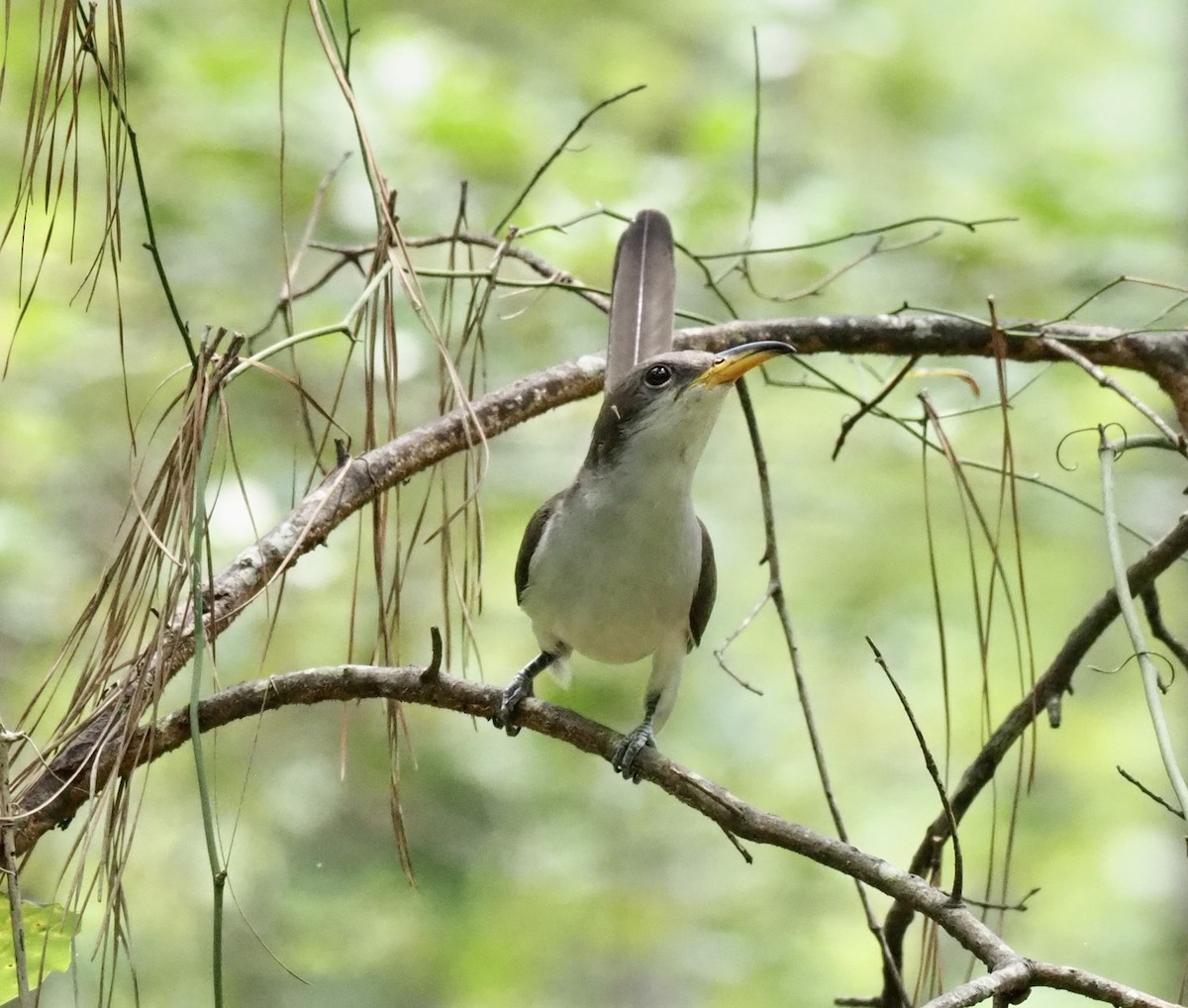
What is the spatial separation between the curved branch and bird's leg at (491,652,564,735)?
0.04 metres

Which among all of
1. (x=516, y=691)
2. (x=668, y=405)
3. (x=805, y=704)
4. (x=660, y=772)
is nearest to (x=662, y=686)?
(x=516, y=691)

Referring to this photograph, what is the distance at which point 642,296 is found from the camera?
13.2 feet

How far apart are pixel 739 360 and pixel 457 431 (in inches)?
30.9

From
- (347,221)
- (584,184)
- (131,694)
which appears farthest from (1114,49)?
(131,694)

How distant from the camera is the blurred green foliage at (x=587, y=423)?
5398 mm

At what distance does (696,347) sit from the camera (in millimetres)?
3736

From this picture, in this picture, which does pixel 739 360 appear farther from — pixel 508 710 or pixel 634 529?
pixel 508 710

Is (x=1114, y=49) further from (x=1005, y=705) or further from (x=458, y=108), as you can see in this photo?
(x=458, y=108)

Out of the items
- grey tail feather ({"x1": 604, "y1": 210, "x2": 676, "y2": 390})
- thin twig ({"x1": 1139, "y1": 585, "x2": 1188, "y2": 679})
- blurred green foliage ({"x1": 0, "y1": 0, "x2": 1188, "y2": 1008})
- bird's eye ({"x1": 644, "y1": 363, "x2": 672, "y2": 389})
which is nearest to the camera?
thin twig ({"x1": 1139, "y1": 585, "x2": 1188, "y2": 679})

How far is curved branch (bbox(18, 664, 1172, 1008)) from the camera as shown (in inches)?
74.0

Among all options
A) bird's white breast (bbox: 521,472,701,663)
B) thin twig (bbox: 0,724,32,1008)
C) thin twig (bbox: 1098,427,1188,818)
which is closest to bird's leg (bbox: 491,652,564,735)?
bird's white breast (bbox: 521,472,701,663)

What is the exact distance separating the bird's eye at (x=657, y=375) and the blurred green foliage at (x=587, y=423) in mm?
1017

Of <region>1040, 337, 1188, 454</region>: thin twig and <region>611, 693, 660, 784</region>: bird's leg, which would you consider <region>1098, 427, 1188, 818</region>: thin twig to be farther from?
<region>611, 693, 660, 784</region>: bird's leg

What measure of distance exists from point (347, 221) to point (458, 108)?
2.41ft
